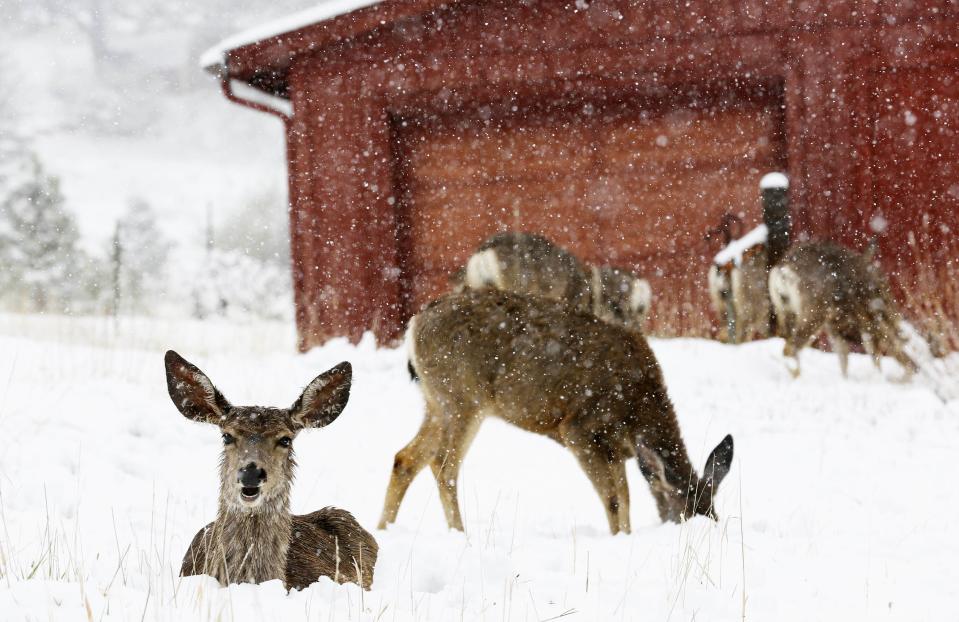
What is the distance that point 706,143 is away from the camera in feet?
43.4

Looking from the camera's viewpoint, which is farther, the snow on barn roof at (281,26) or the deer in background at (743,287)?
the snow on barn roof at (281,26)

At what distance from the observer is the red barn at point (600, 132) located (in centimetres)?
1245

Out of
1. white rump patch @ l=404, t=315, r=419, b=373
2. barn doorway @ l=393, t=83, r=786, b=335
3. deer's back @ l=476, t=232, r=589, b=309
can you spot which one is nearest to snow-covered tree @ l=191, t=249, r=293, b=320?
barn doorway @ l=393, t=83, r=786, b=335

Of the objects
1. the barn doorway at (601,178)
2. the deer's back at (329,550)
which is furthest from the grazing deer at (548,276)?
the deer's back at (329,550)

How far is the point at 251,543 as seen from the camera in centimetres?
325

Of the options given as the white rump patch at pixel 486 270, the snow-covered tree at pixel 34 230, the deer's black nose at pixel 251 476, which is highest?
the snow-covered tree at pixel 34 230

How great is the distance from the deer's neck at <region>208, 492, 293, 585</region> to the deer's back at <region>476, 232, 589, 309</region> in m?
8.12

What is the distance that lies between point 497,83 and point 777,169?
4.00 metres

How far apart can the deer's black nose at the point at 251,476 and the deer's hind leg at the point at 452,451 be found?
2.55 meters

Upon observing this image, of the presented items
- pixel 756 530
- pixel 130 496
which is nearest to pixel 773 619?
pixel 756 530

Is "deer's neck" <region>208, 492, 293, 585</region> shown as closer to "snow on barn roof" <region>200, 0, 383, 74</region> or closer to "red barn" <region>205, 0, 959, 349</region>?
"red barn" <region>205, 0, 959, 349</region>

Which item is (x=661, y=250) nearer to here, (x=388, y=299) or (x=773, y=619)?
(x=388, y=299)

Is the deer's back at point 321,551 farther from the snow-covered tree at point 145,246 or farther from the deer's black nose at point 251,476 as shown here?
the snow-covered tree at point 145,246

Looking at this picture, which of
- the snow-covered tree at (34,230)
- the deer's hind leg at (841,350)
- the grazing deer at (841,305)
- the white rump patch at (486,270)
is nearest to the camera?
the deer's hind leg at (841,350)
